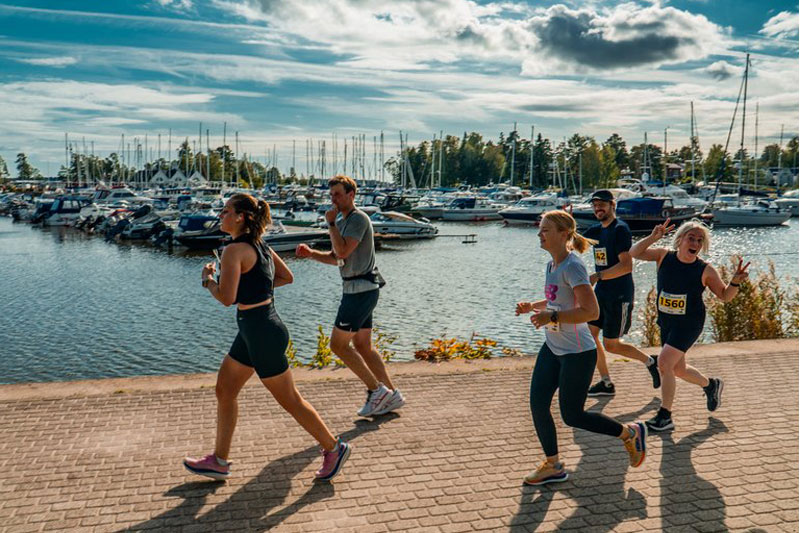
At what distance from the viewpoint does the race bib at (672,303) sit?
6125 mm

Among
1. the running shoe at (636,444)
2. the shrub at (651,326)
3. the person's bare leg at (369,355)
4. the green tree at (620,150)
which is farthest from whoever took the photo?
the green tree at (620,150)

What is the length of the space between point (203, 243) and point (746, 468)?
3883 cm

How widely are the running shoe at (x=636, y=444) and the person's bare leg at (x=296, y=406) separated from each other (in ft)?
6.71

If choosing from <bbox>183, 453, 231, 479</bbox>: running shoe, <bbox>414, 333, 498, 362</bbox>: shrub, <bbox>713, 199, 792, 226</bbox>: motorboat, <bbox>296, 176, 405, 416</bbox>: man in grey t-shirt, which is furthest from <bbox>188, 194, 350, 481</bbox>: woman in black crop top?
<bbox>713, 199, 792, 226</bbox>: motorboat

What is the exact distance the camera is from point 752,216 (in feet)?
194

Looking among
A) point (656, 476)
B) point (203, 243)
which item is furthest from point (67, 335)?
point (203, 243)

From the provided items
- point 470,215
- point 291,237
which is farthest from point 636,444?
point 470,215

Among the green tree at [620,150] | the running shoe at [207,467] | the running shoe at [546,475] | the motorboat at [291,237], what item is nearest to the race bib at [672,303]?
the running shoe at [546,475]

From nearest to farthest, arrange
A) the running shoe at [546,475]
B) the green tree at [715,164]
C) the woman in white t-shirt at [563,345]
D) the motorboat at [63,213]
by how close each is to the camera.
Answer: the woman in white t-shirt at [563,345], the running shoe at [546,475], the motorboat at [63,213], the green tree at [715,164]

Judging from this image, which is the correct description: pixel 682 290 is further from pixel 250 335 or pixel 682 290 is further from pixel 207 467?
pixel 207 467

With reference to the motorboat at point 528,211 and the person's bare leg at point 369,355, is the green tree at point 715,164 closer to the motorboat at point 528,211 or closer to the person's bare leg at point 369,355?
the motorboat at point 528,211

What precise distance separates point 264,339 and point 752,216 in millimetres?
62049

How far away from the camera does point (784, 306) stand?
1195cm

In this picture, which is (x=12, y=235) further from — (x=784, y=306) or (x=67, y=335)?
(x=784, y=306)
